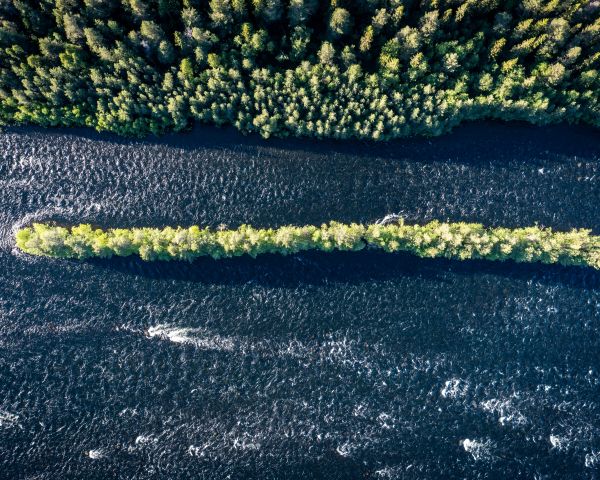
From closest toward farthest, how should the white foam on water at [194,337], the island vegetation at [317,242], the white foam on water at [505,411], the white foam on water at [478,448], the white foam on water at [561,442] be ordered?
the island vegetation at [317,242]
the white foam on water at [478,448]
the white foam on water at [194,337]
the white foam on water at [505,411]
the white foam on water at [561,442]

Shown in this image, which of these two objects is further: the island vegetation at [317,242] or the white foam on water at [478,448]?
the white foam on water at [478,448]

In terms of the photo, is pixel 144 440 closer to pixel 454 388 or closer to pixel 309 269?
pixel 309 269

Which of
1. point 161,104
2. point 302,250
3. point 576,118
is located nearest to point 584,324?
point 576,118

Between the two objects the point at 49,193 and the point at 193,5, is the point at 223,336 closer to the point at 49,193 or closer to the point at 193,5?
the point at 49,193

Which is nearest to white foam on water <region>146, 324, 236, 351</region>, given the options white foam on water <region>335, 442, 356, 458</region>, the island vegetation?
the island vegetation

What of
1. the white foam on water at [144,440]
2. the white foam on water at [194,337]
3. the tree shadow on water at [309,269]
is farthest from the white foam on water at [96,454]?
the tree shadow on water at [309,269]

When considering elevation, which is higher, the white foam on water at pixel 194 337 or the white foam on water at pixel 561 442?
the white foam on water at pixel 194 337

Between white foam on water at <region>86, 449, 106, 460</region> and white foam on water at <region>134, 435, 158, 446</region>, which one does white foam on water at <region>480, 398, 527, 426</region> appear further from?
white foam on water at <region>86, 449, 106, 460</region>

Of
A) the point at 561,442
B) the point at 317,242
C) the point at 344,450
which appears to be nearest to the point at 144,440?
the point at 344,450

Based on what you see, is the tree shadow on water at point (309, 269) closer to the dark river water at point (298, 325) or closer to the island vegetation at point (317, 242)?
the dark river water at point (298, 325)
